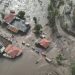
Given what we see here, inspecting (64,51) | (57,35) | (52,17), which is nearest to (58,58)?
(64,51)

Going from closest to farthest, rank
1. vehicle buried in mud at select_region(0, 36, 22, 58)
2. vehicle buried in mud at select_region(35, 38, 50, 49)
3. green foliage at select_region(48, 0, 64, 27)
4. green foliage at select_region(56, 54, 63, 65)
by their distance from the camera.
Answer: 1. green foliage at select_region(56, 54, 63, 65)
2. vehicle buried in mud at select_region(0, 36, 22, 58)
3. vehicle buried in mud at select_region(35, 38, 50, 49)
4. green foliage at select_region(48, 0, 64, 27)

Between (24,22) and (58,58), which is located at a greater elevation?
(24,22)

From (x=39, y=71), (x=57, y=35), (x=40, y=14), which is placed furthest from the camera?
(x=40, y=14)

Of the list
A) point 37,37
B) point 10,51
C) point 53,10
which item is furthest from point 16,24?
point 53,10

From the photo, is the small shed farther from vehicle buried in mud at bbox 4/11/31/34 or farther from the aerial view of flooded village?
vehicle buried in mud at bbox 4/11/31/34

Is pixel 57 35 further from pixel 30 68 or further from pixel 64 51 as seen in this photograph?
pixel 30 68

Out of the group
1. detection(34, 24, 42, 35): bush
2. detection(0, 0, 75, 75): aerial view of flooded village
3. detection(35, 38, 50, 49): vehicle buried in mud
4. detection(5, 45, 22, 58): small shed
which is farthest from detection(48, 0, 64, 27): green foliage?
detection(5, 45, 22, 58): small shed

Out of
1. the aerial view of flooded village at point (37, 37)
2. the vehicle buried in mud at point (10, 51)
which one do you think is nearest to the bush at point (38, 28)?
the aerial view of flooded village at point (37, 37)

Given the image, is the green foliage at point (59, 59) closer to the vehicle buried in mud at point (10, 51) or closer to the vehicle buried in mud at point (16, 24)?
the vehicle buried in mud at point (10, 51)
